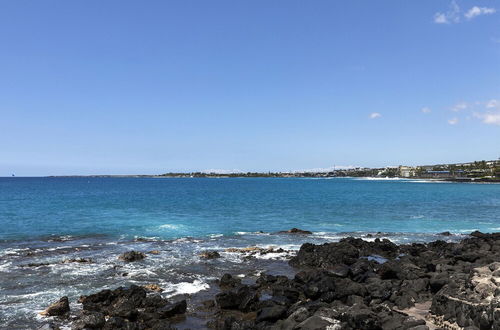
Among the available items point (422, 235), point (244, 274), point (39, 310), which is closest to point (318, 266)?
point (244, 274)

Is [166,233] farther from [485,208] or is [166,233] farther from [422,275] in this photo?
[485,208]

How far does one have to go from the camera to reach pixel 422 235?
127 ft

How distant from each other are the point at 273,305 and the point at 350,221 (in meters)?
37.9

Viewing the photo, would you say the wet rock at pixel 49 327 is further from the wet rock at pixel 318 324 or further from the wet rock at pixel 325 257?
the wet rock at pixel 325 257

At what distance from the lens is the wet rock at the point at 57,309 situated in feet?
52.0

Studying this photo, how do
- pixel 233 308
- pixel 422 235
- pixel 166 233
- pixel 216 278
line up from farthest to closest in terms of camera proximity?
pixel 166 233
pixel 422 235
pixel 216 278
pixel 233 308

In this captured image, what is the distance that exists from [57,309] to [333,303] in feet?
38.7

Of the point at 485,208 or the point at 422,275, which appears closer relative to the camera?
the point at 422,275

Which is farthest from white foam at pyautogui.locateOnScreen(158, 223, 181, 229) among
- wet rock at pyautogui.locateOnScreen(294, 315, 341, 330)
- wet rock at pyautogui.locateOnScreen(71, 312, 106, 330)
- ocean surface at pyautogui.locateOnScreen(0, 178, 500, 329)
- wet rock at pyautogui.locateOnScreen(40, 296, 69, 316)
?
wet rock at pyautogui.locateOnScreen(294, 315, 341, 330)

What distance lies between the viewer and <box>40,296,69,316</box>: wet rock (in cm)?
1585

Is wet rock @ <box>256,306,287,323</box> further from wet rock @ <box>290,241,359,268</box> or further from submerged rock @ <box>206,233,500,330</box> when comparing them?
wet rock @ <box>290,241,359,268</box>

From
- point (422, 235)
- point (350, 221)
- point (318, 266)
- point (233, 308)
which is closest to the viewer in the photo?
point (233, 308)

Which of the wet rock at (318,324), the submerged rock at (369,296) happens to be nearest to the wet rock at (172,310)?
the submerged rock at (369,296)

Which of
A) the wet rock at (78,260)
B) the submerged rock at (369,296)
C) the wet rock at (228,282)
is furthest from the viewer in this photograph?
the wet rock at (78,260)
